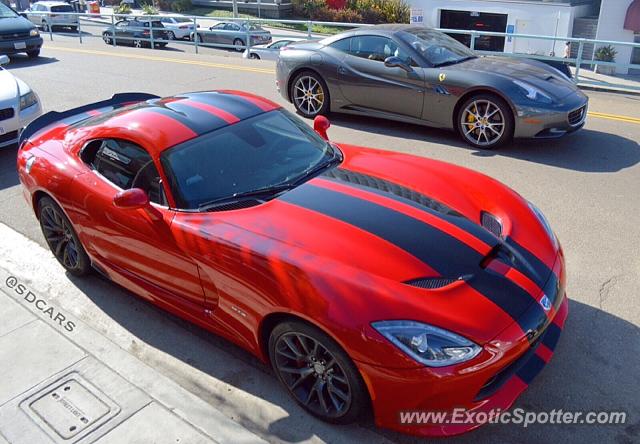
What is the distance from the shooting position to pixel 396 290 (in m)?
2.67

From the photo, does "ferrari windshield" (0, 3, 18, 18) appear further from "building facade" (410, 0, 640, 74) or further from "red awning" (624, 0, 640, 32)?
"red awning" (624, 0, 640, 32)

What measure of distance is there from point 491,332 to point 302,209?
125 centimetres

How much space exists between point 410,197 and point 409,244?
0.57 metres

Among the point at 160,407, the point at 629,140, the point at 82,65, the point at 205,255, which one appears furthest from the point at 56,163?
the point at 82,65

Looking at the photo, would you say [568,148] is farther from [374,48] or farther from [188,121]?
[188,121]

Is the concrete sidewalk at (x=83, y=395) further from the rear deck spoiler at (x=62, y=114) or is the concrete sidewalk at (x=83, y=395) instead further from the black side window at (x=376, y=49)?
the black side window at (x=376, y=49)

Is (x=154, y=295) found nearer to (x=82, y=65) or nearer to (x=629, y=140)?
(x=629, y=140)

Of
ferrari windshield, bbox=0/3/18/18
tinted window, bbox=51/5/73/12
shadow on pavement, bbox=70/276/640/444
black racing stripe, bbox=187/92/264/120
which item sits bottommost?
shadow on pavement, bbox=70/276/640/444

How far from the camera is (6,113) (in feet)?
23.7

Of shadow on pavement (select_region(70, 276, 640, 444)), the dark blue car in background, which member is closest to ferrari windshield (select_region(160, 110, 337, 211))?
shadow on pavement (select_region(70, 276, 640, 444))

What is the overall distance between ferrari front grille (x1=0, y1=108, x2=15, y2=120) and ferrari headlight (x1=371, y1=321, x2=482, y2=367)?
6.55 m

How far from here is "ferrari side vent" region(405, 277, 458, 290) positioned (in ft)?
8.90

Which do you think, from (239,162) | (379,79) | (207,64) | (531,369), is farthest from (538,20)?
(531,369)

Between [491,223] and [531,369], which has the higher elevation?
[491,223]
